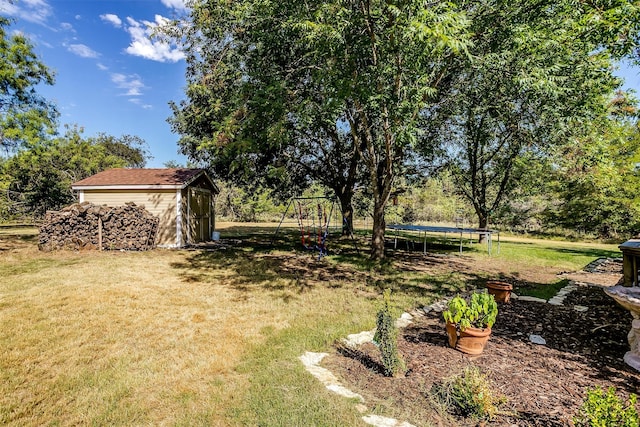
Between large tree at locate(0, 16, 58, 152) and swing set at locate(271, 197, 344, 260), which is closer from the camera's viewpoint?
swing set at locate(271, 197, 344, 260)

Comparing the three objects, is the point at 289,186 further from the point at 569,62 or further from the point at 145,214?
the point at 569,62

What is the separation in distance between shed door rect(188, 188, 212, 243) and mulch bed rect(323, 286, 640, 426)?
10902mm

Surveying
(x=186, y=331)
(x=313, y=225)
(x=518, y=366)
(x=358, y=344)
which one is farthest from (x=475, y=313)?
(x=313, y=225)

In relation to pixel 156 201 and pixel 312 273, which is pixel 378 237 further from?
pixel 156 201

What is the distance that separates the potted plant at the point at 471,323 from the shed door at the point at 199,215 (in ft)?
38.2

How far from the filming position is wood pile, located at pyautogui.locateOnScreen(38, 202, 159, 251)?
35.0 feet

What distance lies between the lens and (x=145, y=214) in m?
11.9

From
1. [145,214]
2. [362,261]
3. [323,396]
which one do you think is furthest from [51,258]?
[323,396]

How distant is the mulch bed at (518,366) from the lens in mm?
2461

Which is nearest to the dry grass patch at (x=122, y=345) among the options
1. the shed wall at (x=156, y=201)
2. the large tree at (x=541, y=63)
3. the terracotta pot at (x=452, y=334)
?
the terracotta pot at (x=452, y=334)

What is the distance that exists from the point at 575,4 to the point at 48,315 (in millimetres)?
9261

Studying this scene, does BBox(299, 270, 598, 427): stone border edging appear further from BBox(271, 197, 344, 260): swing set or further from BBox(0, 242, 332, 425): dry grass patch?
BBox(271, 197, 344, 260): swing set

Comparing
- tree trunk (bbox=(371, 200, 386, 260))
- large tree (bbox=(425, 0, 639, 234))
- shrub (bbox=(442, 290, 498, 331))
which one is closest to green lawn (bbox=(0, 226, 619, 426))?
tree trunk (bbox=(371, 200, 386, 260))

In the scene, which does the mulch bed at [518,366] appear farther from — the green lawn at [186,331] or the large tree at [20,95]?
the large tree at [20,95]
